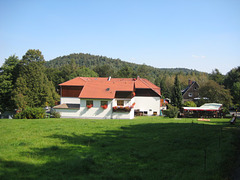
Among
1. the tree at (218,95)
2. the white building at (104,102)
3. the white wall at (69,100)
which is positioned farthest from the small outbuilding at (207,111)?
the white wall at (69,100)

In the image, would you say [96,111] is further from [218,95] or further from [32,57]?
[218,95]

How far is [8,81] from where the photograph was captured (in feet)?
134

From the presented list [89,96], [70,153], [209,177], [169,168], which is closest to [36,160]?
[70,153]

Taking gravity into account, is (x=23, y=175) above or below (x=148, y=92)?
below

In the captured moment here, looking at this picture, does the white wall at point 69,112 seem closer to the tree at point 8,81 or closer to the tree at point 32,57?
the tree at point 8,81

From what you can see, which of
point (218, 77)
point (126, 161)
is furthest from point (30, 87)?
point (218, 77)

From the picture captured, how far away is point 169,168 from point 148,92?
120ft

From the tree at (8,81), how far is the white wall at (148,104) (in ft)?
84.7

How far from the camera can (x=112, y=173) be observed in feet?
24.2

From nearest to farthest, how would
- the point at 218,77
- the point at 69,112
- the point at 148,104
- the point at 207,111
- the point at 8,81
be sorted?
the point at 207,111
the point at 69,112
the point at 8,81
the point at 148,104
the point at 218,77

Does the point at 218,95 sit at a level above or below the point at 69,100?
above

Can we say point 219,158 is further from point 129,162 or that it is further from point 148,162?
point 129,162

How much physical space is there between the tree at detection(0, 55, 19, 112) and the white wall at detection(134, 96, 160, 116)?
84.7 ft

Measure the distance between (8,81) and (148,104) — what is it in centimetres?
2914
